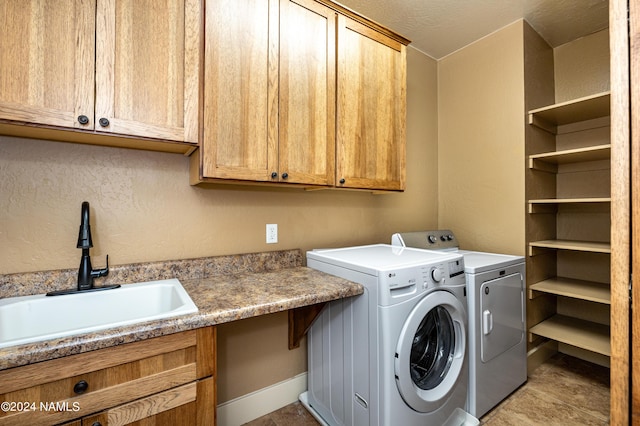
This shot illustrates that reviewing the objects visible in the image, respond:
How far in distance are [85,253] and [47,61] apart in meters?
0.77

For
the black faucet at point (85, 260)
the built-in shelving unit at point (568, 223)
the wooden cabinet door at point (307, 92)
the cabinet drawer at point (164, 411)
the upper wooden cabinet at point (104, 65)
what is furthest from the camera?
the built-in shelving unit at point (568, 223)

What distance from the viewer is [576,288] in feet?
7.33

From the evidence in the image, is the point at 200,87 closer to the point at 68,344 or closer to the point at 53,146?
the point at 53,146

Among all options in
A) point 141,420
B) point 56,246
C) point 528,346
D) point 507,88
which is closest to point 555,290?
point 528,346

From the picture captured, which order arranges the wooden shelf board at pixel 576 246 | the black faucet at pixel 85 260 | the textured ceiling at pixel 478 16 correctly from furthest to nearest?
the textured ceiling at pixel 478 16 < the wooden shelf board at pixel 576 246 < the black faucet at pixel 85 260

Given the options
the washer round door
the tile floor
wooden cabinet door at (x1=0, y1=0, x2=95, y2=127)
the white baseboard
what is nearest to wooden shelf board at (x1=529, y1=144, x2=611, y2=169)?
the washer round door

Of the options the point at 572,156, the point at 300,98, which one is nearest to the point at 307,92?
the point at 300,98

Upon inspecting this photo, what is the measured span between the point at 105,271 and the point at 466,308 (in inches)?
73.8

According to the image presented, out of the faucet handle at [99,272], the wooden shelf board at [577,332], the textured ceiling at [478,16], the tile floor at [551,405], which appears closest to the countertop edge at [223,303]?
the faucet handle at [99,272]

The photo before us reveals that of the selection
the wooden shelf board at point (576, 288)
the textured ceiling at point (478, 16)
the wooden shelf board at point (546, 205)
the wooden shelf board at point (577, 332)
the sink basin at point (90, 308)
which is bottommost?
the wooden shelf board at point (577, 332)

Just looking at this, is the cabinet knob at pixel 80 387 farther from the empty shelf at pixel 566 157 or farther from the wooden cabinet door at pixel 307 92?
the empty shelf at pixel 566 157

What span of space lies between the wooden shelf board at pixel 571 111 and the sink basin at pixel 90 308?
8.86ft

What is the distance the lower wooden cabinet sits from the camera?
82 cm

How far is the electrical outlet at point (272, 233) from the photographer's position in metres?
1.90
